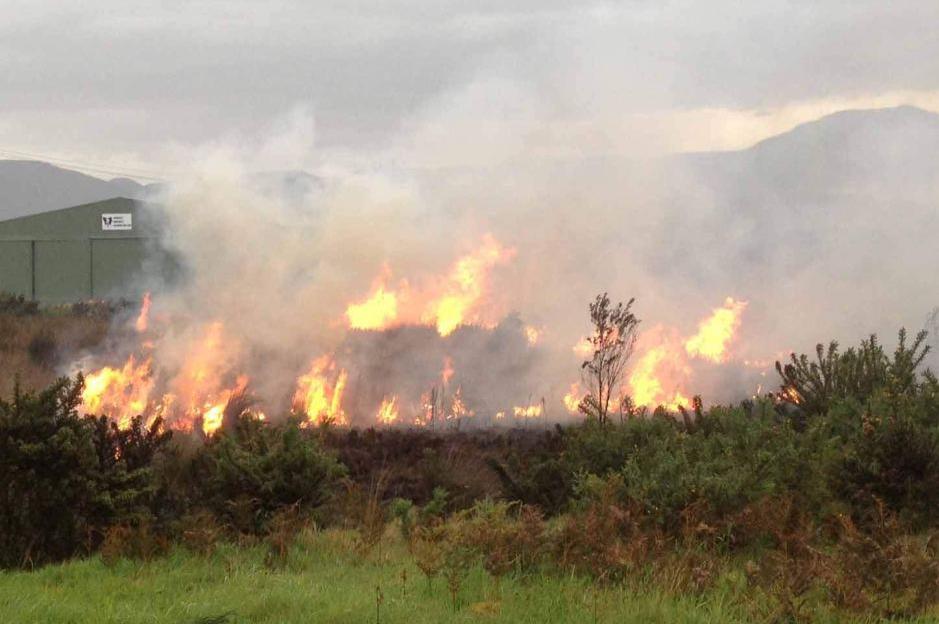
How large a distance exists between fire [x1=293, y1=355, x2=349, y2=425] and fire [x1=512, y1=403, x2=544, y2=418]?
362 centimetres

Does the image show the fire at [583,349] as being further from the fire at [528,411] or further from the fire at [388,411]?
the fire at [388,411]

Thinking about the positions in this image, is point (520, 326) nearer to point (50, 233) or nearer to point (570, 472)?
point (570, 472)

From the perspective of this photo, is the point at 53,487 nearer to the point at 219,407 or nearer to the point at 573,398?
the point at 219,407

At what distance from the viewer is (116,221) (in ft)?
140

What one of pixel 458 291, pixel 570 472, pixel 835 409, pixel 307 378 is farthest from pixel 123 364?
pixel 835 409

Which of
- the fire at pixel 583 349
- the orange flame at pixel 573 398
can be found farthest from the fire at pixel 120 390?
the fire at pixel 583 349

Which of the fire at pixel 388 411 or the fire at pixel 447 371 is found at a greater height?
the fire at pixel 447 371

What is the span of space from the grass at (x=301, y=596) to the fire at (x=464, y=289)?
17.4 metres

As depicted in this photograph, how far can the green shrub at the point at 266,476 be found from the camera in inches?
417

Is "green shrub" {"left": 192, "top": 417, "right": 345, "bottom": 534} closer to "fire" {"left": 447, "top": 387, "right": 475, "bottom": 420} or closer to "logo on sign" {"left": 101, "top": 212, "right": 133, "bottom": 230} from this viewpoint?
"fire" {"left": 447, "top": 387, "right": 475, "bottom": 420}

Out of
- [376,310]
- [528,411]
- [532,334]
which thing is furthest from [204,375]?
[532,334]

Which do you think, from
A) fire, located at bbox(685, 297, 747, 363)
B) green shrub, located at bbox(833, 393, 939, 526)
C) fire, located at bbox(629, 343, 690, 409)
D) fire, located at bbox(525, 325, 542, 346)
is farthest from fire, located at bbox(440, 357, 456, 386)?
green shrub, located at bbox(833, 393, 939, 526)

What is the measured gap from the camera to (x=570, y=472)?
509 inches

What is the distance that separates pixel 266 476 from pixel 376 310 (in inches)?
598
